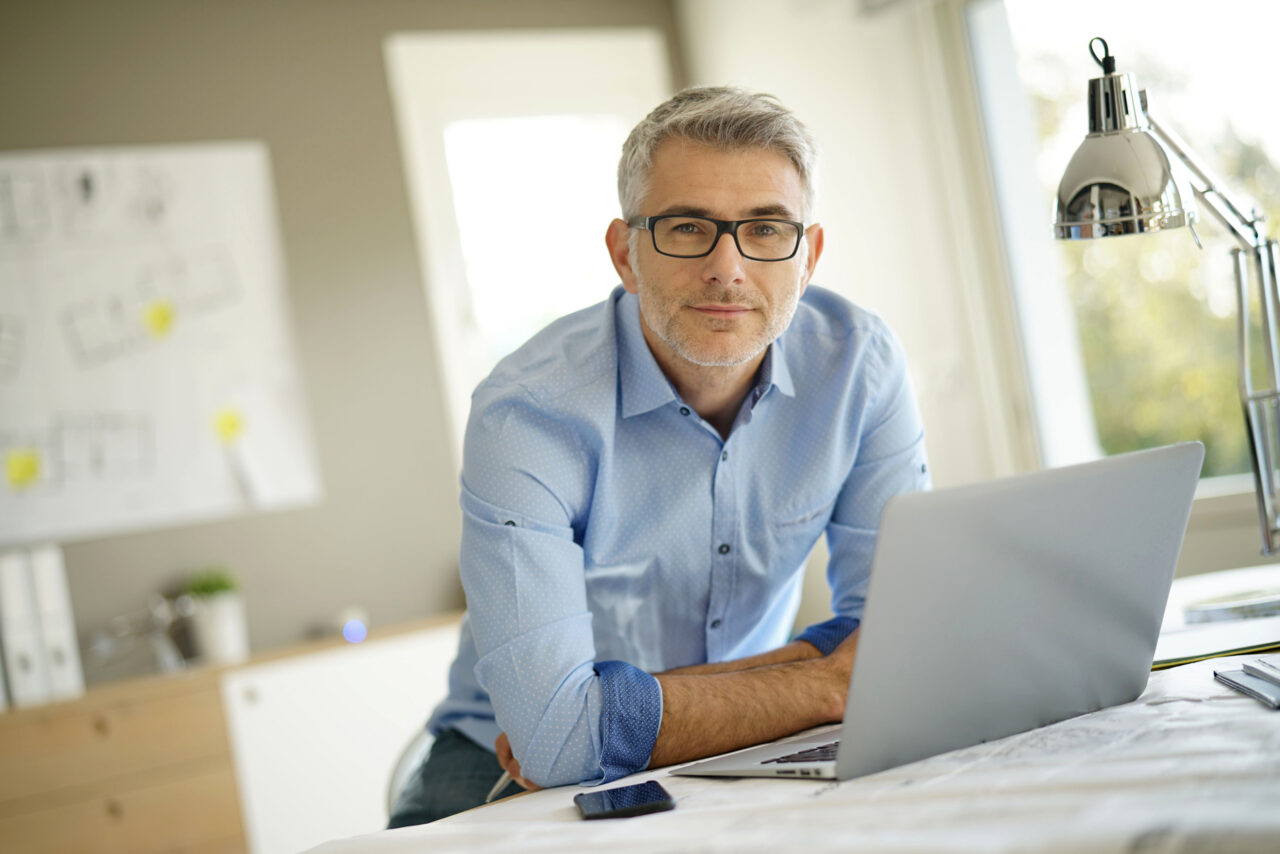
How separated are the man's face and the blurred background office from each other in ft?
6.01

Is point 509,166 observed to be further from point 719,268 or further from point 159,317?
point 719,268

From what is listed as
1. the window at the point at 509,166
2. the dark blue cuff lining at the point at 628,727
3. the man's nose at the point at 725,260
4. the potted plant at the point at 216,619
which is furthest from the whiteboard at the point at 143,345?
the dark blue cuff lining at the point at 628,727

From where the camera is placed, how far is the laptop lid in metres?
0.92

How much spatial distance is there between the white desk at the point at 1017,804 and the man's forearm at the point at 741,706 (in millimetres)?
107

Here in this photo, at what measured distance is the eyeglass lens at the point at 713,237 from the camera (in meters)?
1.46

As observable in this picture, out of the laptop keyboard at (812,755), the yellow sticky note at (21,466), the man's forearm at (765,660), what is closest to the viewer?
the laptop keyboard at (812,755)

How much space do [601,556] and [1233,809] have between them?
869 millimetres

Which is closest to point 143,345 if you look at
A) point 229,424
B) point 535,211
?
point 229,424

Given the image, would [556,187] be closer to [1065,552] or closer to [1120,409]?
[1120,409]

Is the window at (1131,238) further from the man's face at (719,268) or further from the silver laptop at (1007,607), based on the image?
the silver laptop at (1007,607)

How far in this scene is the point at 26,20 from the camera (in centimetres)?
332

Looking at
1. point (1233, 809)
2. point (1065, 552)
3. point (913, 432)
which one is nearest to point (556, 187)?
point (913, 432)

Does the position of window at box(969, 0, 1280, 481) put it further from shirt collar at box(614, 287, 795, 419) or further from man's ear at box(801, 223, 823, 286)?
shirt collar at box(614, 287, 795, 419)

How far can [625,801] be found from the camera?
103cm
